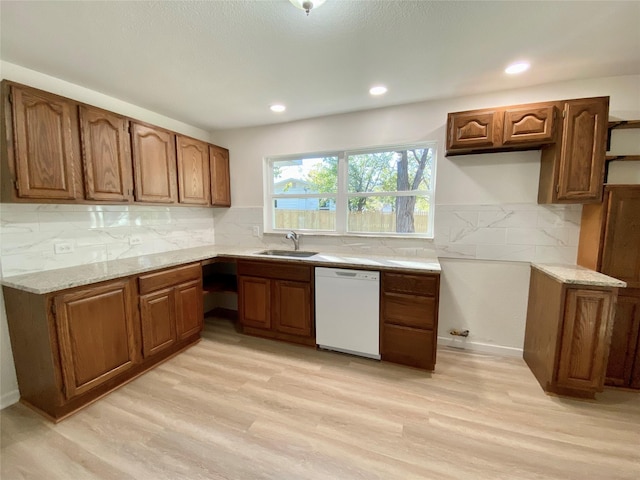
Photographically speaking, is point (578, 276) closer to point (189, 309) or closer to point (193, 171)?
point (189, 309)

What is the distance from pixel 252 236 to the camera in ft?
11.3

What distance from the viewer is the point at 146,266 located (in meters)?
2.20

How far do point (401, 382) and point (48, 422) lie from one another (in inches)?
98.4

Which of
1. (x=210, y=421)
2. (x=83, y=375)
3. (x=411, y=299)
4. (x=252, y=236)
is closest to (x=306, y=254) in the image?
(x=252, y=236)

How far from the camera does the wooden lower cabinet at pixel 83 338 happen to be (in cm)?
166

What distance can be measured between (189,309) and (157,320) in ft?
1.08

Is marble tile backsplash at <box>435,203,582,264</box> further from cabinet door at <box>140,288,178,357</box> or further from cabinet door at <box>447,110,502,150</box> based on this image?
Answer: cabinet door at <box>140,288,178,357</box>

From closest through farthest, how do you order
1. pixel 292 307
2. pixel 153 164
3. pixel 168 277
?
pixel 168 277 < pixel 153 164 < pixel 292 307

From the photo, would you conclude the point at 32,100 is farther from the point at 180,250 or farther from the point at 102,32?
the point at 180,250

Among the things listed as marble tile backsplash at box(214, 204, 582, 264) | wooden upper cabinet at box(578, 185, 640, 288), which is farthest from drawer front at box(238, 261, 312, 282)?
wooden upper cabinet at box(578, 185, 640, 288)

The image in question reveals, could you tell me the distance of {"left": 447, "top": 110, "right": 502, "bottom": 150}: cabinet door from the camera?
7.09 ft

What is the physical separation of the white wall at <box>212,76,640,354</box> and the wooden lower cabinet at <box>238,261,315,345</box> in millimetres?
881

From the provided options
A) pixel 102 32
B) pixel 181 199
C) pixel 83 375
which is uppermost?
pixel 102 32

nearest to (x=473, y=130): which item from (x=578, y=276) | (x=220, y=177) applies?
(x=578, y=276)
